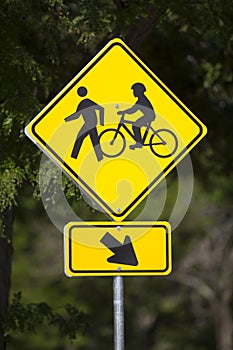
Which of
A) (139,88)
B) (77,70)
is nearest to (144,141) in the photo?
(139,88)

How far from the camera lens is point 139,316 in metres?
40.6

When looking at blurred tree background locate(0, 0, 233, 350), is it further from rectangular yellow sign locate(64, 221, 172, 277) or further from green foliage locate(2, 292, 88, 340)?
rectangular yellow sign locate(64, 221, 172, 277)

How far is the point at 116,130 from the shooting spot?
20.2 feet

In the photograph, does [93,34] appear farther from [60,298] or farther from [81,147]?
[60,298]

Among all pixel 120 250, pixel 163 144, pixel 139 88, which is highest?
pixel 139 88

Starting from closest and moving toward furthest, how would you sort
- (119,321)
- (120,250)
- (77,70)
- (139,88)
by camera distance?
(119,321) < (120,250) < (139,88) < (77,70)

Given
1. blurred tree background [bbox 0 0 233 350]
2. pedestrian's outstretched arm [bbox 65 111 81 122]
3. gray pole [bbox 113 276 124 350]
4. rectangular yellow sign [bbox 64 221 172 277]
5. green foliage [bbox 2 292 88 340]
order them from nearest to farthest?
gray pole [bbox 113 276 124 350]
rectangular yellow sign [bbox 64 221 172 277]
pedestrian's outstretched arm [bbox 65 111 81 122]
blurred tree background [bbox 0 0 233 350]
green foliage [bbox 2 292 88 340]

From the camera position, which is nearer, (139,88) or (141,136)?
(141,136)

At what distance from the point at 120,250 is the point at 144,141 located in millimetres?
710

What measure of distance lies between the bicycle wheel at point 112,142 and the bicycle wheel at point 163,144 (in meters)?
0.20

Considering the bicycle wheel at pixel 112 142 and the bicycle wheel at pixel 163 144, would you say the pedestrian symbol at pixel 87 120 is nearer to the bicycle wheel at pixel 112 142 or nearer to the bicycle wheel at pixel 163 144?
the bicycle wheel at pixel 112 142

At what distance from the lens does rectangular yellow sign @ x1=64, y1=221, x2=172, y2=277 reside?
5.96m

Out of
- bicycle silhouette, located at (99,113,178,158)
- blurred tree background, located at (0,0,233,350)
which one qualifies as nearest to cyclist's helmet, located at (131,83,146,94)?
bicycle silhouette, located at (99,113,178,158)

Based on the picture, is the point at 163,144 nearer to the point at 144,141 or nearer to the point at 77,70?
the point at 144,141
